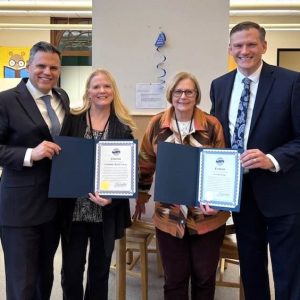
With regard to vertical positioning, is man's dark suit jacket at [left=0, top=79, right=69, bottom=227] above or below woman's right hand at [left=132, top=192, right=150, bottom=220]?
above

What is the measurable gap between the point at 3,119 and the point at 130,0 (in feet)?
7.16

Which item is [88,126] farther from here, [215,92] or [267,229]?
[267,229]

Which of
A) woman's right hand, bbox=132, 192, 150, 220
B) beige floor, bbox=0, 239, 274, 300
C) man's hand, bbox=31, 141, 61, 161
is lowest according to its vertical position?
beige floor, bbox=0, 239, 274, 300

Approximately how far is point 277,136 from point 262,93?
0.23 metres

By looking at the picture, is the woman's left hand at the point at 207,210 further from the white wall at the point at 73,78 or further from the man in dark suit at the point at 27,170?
the white wall at the point at 73,78

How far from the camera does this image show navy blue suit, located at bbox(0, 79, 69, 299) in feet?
5.75

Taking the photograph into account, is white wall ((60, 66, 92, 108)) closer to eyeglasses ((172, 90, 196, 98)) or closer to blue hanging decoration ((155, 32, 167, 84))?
blue hanging decoration ((155, 32, 167, 84))

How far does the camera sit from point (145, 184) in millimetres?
2131

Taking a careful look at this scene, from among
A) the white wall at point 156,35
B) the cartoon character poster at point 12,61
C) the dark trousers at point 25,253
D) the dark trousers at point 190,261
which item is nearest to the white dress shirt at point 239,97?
the dark trousers at point 190,261

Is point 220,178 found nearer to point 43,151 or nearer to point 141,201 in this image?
point 141,201

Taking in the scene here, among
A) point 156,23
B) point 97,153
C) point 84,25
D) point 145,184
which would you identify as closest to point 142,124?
point 156,23

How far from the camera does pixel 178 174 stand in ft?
5.98

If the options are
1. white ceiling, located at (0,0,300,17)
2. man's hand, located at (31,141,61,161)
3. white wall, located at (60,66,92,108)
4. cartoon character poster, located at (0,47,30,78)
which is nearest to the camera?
man's hand, located at (31,141,61,161)

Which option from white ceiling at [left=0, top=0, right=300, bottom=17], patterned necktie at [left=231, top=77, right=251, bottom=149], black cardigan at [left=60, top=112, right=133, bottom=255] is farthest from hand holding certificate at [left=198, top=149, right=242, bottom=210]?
white ceiling at [left=0, top=0, right=300, bottom=17]
